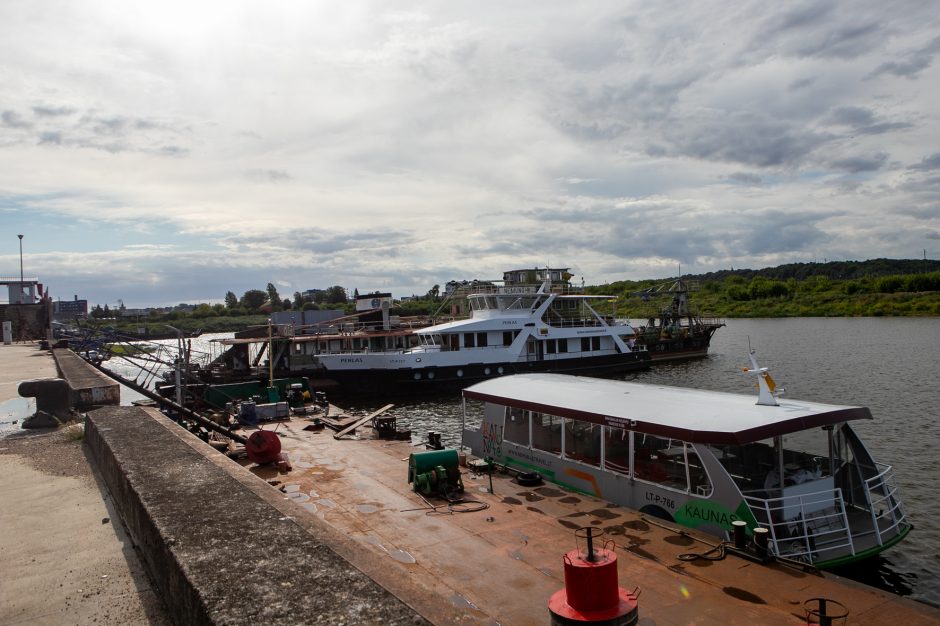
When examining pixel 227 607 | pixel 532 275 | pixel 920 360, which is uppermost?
pixel 532 275

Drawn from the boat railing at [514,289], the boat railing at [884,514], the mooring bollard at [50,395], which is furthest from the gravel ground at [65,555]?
the boat railing at [514,289]

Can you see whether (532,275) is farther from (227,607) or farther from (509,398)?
(227,607)

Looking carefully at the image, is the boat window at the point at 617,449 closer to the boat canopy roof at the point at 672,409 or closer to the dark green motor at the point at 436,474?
the boat canopy roof at the point at 672,409

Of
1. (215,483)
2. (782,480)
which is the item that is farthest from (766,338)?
(215,483)

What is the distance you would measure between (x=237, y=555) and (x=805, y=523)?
9212 mm

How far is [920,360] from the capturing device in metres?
42.1

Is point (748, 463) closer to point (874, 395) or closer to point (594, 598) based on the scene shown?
point (594, 598)

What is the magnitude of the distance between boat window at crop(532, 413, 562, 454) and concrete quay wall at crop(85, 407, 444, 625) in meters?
8.44

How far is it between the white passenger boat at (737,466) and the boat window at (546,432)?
0.17 metres

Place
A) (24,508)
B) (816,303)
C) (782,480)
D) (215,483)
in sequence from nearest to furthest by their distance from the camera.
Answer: (215,483) < (24,508) < (782,480) < (816,303)

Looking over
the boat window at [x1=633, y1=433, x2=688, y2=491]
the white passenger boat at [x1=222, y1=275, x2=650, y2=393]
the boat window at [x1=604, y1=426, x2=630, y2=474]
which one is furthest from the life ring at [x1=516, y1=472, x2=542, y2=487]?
the white passenger boat at [x1=222, y1=275, x2=650, y2=393]

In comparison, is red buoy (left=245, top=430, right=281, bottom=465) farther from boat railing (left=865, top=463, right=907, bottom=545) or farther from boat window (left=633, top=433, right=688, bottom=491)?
boat railing (left=865, top=463, right=907, bottom=545)

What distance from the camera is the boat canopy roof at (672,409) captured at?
10391 mm

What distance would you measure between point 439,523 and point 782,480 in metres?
5.89
